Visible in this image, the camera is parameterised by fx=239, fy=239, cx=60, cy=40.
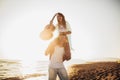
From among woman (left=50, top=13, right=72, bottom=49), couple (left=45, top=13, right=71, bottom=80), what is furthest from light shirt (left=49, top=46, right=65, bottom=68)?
woman (left=50, top=13, right=72, bottom=49)

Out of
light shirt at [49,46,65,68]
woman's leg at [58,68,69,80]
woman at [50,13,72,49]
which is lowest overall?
woman's leg at [58,68,69,80]

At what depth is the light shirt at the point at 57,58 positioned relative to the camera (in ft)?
11.0

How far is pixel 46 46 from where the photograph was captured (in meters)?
3.43

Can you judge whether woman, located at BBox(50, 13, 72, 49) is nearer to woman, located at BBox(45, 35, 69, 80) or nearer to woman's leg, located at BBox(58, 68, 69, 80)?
woman, located at BBox(45, 35, 69, 80)

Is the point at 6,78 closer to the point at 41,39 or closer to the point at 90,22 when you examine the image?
the point at 41,39

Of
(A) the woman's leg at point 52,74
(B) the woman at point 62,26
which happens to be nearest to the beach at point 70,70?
(A) the woman's leg at point 52,74

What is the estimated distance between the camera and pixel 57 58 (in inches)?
133

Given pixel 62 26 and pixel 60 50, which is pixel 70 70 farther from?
pixel 62 26

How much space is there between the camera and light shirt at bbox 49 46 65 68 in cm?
335

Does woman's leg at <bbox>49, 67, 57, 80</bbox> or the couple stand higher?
the couple

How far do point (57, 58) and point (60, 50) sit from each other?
122 mm

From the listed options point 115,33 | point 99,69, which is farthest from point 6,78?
point 115,33

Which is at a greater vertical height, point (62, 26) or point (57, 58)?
point (62, 26)

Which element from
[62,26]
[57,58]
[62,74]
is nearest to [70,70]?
[62,74]
